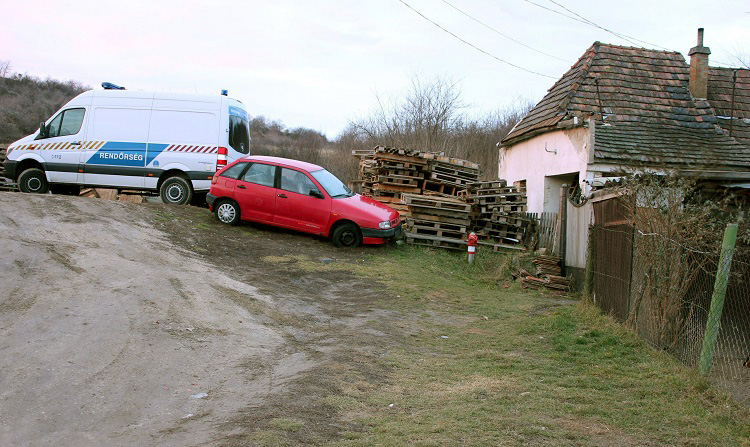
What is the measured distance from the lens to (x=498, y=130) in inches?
1613

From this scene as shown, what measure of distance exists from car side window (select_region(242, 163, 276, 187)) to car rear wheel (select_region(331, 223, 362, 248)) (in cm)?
189

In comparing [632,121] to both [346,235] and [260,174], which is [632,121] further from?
[260,174]

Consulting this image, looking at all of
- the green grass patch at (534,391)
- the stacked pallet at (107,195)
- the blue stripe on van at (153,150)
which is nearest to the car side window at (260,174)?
the blue stripe on van at (153,150)

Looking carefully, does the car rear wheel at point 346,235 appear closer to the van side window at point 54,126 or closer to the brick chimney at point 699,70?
the van side window at point 54,126

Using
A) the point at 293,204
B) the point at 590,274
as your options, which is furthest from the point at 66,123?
the point at 590,274

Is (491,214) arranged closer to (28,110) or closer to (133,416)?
(133,416)

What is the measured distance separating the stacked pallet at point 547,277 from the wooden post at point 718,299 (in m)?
6.34

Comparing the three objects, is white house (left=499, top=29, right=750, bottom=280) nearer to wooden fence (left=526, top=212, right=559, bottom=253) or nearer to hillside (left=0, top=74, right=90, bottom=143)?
wooden fence (left=526, top=212, right=559, bottom=253)

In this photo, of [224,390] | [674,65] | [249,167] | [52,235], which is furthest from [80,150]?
[674,65]

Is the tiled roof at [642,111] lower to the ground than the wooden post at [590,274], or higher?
higher

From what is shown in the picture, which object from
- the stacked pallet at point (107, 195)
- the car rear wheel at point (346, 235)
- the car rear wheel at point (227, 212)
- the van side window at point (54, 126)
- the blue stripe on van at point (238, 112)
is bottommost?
the car rear wheel at point (346, 235)

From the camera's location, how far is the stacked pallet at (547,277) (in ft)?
40.0

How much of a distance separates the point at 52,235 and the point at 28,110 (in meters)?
42.4

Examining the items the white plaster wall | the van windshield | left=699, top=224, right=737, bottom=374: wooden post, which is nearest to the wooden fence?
the white plaster wall
